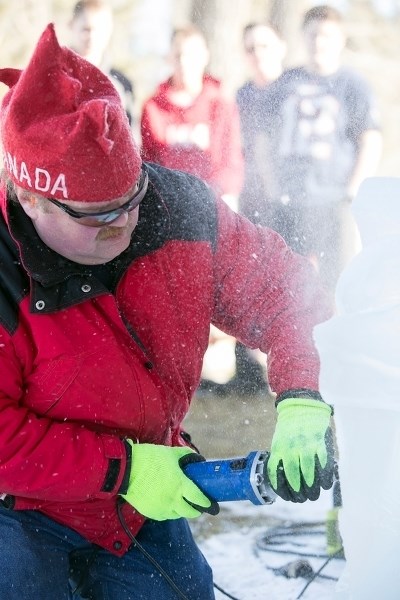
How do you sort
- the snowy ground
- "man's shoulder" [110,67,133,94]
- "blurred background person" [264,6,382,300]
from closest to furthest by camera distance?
the snowy ground → "blurred background person" [264,6,382,300] → "man's shoulder" [110,67,133,94]

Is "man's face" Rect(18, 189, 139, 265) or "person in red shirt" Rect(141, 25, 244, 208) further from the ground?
"man's face" Rect(18, 189, 139, 265)

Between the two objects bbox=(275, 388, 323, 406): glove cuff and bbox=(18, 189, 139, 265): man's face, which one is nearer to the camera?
bbox=(18, 189, 139, 265): man's face

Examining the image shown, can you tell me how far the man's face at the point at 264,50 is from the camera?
4324mm

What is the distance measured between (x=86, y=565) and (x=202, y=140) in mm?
2657

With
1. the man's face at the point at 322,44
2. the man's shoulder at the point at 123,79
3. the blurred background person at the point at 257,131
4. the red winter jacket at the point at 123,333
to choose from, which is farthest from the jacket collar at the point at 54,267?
the man's shoulder at the point at 123,79

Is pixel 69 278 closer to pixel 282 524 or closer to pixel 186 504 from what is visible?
pixel 186 504

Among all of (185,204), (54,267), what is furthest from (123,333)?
(185,204)

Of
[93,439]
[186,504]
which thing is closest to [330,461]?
[186,504]

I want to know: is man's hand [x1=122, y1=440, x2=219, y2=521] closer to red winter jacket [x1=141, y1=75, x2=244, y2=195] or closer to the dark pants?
the dark pants

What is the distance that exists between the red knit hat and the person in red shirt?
247 cm

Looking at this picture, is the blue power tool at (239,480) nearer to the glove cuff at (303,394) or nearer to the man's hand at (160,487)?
the man's hand at (160,487)

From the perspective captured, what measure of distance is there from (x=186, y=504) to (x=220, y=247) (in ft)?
1.94

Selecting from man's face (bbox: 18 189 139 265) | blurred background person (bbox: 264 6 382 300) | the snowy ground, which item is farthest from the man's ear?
blurred background person (bbox: 264 6 382 300)

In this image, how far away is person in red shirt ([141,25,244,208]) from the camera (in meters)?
4.16
